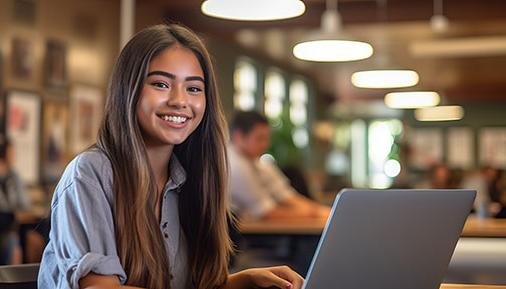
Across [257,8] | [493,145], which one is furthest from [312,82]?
[257,8]

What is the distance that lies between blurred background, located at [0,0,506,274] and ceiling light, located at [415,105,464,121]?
5 cm

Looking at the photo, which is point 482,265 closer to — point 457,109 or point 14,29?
point 14,29

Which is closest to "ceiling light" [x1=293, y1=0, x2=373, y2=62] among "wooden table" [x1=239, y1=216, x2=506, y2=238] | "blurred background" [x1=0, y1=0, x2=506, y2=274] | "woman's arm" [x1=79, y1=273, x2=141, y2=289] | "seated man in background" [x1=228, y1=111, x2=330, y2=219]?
"blurred background" [x1=0, y1=0, x2=506, y2=274]

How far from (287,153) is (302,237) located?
5511 mm

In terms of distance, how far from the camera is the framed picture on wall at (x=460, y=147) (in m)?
17.7

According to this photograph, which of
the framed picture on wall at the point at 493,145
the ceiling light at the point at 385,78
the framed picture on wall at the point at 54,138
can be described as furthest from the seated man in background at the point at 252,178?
the framed picture on wall at the point at 493,145

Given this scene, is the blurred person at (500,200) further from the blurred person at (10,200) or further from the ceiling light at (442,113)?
the ceiling light at (442,113)

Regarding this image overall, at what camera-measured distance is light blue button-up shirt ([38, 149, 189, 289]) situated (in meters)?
1.53

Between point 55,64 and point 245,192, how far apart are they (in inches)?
107

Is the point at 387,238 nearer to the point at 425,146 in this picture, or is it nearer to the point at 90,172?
the point at 90,172

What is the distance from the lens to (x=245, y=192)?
4859 millimetres

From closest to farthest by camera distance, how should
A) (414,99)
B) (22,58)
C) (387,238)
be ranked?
(387,238) → (22,58) → (414,99)

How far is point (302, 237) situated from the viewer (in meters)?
5.02

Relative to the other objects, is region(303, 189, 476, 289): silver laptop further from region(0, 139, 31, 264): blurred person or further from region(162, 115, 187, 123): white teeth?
region(0, 139, 31, 264): blurred person
